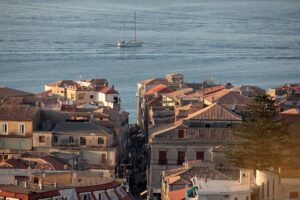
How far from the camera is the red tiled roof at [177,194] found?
29.8 m

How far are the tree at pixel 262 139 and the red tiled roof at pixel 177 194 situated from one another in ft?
4.20

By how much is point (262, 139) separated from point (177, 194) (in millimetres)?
2636

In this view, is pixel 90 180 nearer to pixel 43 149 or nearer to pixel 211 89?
pixel 43 149

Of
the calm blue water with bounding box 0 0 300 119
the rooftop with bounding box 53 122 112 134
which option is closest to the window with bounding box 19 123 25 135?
the rooftop with bounding box 53 122 112 134

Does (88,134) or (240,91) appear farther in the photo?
(240,91)

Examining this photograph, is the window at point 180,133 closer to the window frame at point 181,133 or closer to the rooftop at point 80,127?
the window frame at point 181,133

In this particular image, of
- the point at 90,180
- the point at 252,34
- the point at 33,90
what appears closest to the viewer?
the point at 90,180

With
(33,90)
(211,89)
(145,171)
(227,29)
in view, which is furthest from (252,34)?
(145,171)

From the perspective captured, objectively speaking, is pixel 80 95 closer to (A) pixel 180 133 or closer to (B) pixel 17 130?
(B) pixel 17 130

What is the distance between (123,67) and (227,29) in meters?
37.0

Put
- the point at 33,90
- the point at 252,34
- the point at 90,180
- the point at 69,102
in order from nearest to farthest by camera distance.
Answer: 1. the point at 90,180
2. the point at 69,102
3. the point at 33,90
4. the point at 252,34

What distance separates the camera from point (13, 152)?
38688 mm

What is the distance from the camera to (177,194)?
30.8m

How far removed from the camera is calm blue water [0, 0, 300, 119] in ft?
272
